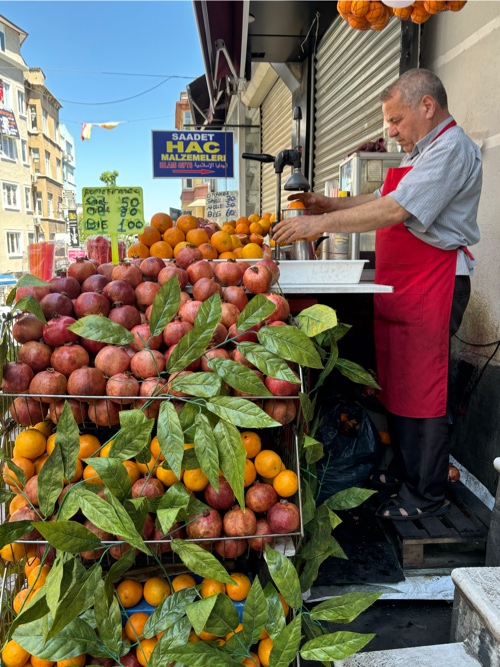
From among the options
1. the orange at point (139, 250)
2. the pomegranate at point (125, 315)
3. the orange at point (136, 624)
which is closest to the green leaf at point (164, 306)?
the pomegranate at point (125, 315)

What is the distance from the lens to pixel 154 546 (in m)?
1.49

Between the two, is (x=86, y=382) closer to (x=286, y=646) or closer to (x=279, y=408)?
(x=279, y=408)

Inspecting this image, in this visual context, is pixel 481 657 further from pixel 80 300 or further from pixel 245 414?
pixel 80 300

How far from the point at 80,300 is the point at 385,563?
1796 millimetres

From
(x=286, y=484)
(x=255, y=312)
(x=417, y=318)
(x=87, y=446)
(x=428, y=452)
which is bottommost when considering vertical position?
(x=428, y=452)

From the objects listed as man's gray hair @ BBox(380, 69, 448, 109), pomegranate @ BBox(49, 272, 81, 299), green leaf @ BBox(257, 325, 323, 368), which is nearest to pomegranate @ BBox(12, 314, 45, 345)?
pomegranate @ BBox(49, 272, 81, 299)

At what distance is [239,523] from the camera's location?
149 centimetres

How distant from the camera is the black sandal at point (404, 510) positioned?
2.39m

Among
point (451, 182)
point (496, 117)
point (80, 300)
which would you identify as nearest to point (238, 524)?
point (80, 300)

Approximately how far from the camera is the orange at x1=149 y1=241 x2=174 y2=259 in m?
2.68

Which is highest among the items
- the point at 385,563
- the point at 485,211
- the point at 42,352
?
the point at 485,211

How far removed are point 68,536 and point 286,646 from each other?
661 millimetres

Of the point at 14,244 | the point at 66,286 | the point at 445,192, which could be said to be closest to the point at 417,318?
the point at 445,192

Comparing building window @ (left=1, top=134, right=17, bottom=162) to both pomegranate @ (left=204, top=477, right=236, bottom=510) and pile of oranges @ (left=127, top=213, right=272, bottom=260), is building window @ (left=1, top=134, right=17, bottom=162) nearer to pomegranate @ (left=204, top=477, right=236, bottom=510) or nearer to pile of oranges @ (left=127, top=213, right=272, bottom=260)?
pile of oranges @ (left=127, top=213, right=272, bottom=260)
